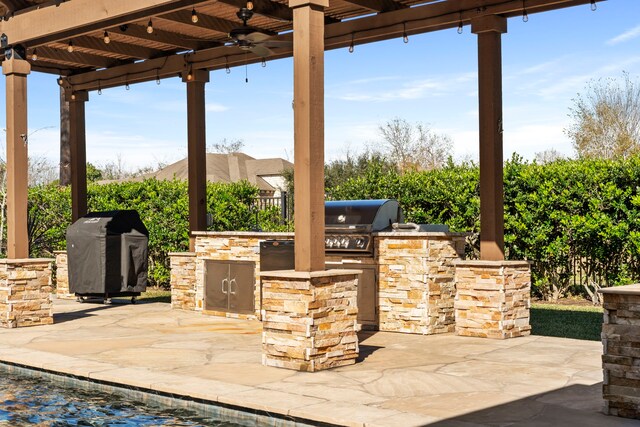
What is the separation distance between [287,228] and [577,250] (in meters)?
5.54

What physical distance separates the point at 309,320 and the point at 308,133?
5.83 feet

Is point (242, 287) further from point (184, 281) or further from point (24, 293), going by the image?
point (24, 293)

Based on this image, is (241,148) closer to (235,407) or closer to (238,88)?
(238,88)

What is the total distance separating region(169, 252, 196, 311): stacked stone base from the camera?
42.8ft

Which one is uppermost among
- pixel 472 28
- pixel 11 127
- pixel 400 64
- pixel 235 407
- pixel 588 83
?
pixel 400 64

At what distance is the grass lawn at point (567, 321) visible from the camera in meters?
10.2

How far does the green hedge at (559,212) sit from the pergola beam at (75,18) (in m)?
6.46

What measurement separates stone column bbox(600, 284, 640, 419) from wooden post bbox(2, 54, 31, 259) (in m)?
8.29

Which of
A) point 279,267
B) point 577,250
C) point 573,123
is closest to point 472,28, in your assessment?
point 279,267

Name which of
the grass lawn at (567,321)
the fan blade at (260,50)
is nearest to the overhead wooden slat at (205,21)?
the fan blade at (260,50)

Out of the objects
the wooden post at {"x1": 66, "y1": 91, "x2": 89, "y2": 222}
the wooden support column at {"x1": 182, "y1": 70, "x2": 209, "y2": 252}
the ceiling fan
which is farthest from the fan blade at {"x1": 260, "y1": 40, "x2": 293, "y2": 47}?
the wooden post at {"x1": 66, "y1": 91, "x2": 89, "y2": 222}

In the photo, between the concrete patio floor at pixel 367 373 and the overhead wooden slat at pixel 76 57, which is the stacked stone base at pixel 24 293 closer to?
the concrete patio floor at pixel 367 373

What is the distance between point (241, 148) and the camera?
74062mm

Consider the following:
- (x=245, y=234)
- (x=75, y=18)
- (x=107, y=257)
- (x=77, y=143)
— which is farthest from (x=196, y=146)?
(x=75, y=18)
